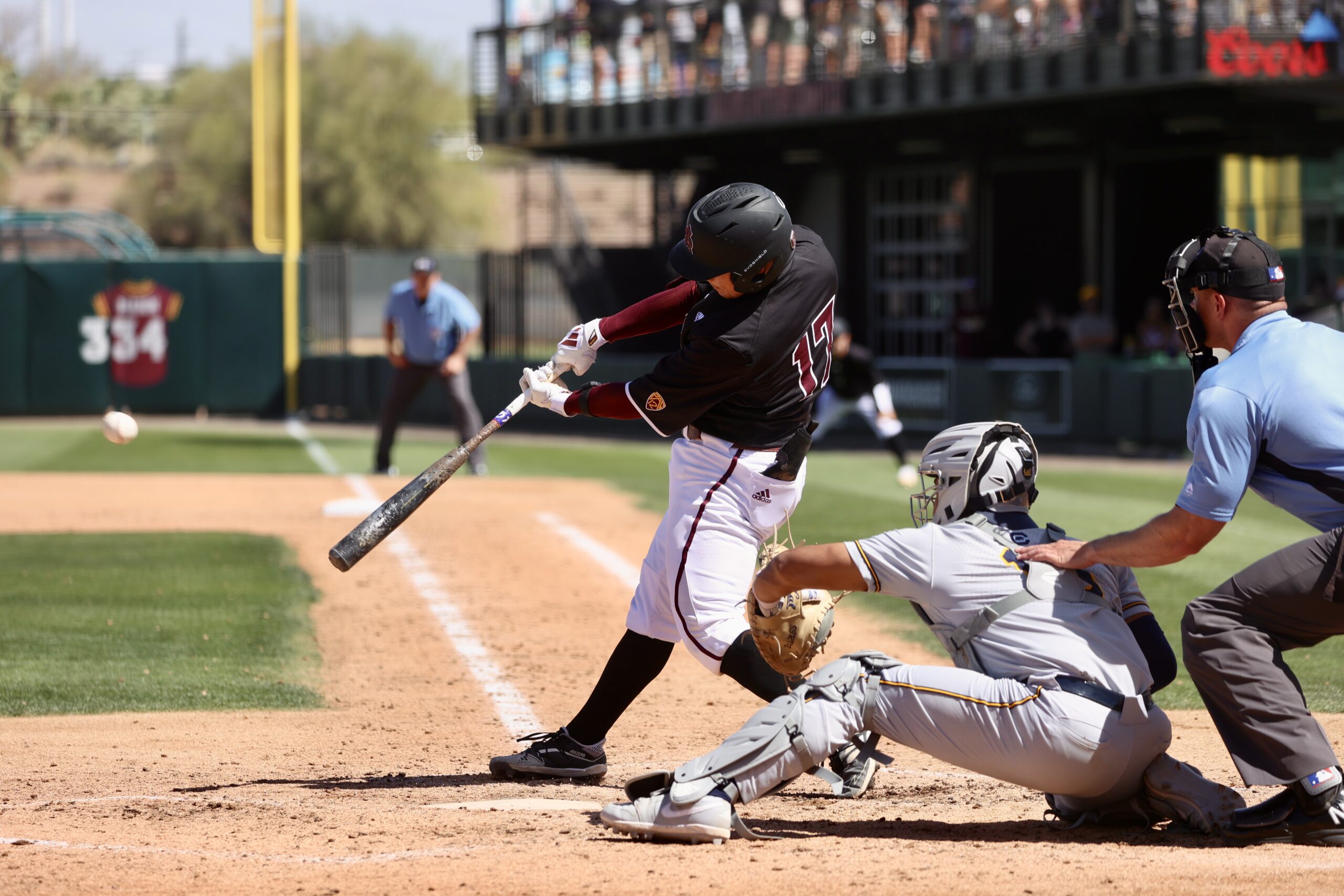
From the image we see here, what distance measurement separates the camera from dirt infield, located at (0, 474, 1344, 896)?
3.77 m

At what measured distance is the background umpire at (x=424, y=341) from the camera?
1443cm

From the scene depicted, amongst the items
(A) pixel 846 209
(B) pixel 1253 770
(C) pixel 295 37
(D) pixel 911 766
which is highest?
(C) pixel 295 37

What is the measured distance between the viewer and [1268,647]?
4.12m

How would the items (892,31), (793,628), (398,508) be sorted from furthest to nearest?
1. (892,31)
2. (398,508)
3. (793,628)

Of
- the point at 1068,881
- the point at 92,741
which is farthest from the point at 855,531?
the point at 1068,881

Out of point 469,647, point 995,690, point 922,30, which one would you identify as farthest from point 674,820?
point 922,30

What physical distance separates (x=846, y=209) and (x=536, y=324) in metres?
6.11

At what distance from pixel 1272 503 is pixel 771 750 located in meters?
1.52

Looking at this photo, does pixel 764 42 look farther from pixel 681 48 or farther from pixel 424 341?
pixel 424 341

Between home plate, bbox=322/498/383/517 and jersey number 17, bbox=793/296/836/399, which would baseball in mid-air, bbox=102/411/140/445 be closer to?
home plate, bbox=322/498/383/517

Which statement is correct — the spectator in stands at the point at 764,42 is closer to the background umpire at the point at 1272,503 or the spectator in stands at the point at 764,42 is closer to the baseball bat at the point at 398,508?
the baseball bat at the point at 398,508

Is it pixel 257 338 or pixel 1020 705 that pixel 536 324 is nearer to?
pixel 257 338

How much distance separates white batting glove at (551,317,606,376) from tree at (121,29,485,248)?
51957mm

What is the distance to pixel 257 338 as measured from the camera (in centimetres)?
2539
